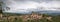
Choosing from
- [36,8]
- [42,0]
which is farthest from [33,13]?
[42,0]

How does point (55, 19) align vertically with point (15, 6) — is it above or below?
below

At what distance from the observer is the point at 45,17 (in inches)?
37.8

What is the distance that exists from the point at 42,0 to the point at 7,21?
1.37 feet

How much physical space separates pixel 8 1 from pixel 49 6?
42 cm

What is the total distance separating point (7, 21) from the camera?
961mm

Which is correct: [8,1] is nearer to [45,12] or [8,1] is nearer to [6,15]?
[6,15]

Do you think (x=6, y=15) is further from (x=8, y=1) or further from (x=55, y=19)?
(x=55, y=19)

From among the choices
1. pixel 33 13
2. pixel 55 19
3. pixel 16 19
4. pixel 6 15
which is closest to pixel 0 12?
pixel 6 15

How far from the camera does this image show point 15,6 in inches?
37.5

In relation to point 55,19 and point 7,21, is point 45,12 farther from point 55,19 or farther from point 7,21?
point 7,21

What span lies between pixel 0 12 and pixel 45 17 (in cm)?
46

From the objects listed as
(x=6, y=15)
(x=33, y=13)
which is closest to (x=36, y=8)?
(x=33, y=13)

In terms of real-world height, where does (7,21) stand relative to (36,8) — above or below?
below

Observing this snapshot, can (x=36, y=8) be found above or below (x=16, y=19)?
above
